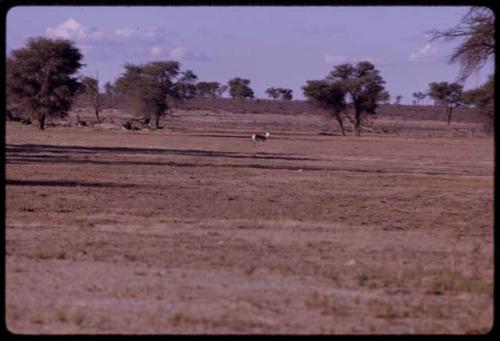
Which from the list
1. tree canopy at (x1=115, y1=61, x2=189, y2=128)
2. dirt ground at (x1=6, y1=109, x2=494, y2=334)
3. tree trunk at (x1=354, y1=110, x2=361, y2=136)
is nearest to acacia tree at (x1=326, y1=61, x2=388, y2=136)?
A: tree trunk at (x1=354, y1=110, x2=361, y2=136)

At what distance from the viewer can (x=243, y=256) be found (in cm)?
1325

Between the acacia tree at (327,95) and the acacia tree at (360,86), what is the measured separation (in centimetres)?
69

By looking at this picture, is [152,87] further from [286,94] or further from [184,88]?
[286,94]

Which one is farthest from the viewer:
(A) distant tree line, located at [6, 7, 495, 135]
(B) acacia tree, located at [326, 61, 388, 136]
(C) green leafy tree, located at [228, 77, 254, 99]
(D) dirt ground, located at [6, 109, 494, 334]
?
(C) green leafy tree, located at [228, 77, 254, 99]

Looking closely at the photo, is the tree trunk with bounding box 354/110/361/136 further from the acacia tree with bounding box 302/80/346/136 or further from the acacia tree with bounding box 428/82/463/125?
the acacia tree with bounding box 428/82/463/125

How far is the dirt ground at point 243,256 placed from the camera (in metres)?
9.46

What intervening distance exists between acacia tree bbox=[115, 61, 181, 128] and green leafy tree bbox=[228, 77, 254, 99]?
67.6 meters

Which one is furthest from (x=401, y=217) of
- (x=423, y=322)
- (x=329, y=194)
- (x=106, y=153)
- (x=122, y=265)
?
(x=106, y=153)

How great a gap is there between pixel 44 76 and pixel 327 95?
33083 mm

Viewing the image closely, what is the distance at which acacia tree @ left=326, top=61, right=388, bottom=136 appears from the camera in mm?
90375

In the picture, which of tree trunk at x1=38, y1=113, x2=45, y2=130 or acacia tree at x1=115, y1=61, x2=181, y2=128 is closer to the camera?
tree trunk at x1=38, y1=113, x2=45, y2=130

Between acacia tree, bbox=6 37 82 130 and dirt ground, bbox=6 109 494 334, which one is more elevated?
acacia tree, bbox=6 37 82 130

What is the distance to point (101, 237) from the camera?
14.9m

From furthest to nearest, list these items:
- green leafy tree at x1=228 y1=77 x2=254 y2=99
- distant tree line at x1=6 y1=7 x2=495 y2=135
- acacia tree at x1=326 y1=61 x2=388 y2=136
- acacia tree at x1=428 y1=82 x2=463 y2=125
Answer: green leafy tree at x1=228 y1=77 x2=254 y2=99 → acacia tree at x1=428 y1=82 x2=463 y2=125 → acacia tree at x1=326 y1=61 x2=388 y2=136 → distant tree line at x1=6 y1=7 x2=495 y2=135
